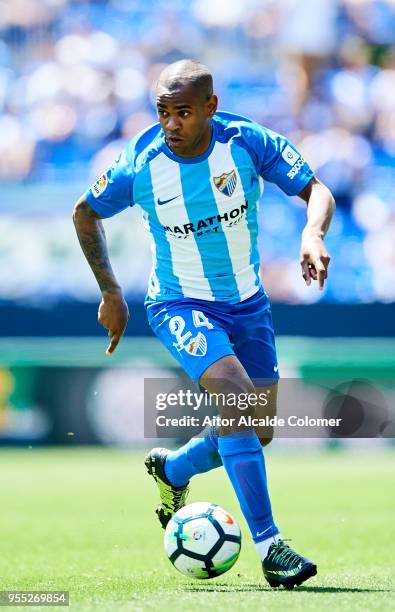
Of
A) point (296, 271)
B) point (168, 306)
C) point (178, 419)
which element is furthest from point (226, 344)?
point (296, 271)

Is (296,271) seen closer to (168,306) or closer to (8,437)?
(8,437)

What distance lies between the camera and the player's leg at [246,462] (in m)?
4.73

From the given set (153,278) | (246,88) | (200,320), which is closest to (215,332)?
Answer: (200,320)

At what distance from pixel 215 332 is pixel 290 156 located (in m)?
0.90

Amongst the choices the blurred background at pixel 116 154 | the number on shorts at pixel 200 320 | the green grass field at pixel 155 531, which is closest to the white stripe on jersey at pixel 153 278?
the number on shorts at pixel 200 320

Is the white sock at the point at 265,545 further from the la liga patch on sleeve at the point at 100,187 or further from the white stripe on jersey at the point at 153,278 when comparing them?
the la liga patch on sleeve at the point at 100,187

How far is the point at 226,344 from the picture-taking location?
5027 mm

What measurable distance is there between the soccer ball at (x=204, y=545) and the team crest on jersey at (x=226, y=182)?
4.90 ft

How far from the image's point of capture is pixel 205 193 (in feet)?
17.3

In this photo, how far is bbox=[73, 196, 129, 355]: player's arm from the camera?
542 centimetres

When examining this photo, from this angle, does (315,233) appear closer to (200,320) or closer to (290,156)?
(290,156)

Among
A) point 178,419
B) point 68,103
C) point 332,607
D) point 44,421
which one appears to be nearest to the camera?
point 332,607

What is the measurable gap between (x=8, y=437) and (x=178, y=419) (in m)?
3.67

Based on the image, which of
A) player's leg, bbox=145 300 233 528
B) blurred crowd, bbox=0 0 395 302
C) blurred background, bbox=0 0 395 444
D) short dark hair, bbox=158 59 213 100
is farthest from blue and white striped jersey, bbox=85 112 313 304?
blurred crowd, bbox=0 0 395 302
